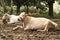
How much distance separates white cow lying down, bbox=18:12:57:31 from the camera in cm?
708

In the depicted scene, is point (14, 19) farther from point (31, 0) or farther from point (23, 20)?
point (31, 0)

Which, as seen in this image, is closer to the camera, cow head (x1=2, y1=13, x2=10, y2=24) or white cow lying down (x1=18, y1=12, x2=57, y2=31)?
white cow lying down (x1=18, y1=12, x2=57, y2=31)

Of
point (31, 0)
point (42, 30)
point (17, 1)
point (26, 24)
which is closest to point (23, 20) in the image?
point (26, 24)

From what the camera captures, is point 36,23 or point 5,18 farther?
point 5,18

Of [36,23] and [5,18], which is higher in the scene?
[36,23]

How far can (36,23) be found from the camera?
286 inches

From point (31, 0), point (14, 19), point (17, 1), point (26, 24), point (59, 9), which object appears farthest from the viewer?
point (59, 9)

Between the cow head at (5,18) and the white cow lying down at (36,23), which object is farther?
the cow head at (5,18)

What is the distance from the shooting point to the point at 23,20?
24.5 ft

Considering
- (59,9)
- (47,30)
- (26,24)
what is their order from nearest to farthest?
(47,30)
(26,24)
(59,9)

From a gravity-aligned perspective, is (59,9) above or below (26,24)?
below

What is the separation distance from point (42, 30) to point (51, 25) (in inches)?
12.9

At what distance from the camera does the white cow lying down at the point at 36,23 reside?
279 inches

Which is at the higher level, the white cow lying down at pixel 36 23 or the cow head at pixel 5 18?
the white cow lying down at pixel 36 23
